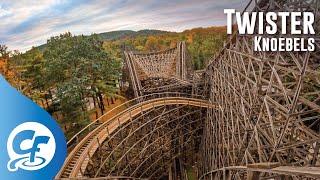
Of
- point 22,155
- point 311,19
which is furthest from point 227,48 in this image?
point 22,155

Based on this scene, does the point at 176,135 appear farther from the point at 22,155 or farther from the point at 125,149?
the point at 22,155

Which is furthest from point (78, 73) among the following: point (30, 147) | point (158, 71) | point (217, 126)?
point (30, 147)

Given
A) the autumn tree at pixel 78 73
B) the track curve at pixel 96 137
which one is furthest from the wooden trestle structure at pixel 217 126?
the autumn tree at pixel 78 73

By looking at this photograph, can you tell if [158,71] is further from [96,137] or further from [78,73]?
[96,137]

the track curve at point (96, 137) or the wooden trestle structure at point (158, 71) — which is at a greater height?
the wooden trestle structure at point (158, 71)

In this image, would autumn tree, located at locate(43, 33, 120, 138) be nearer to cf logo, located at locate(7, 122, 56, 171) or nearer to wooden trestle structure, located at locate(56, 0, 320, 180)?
wooden trestle structure, located at locate(56, 0, 320, 180)

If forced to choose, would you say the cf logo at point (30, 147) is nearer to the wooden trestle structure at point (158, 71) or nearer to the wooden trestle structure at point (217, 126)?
the wooden trestle structure at point (217, 126)
